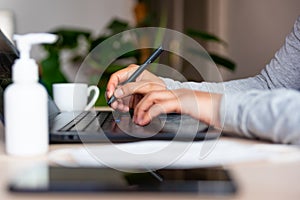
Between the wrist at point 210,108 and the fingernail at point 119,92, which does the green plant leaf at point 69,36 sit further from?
the wrist at point 210,108

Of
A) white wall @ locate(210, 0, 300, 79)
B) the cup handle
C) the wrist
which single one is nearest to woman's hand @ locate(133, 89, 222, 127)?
the wrist

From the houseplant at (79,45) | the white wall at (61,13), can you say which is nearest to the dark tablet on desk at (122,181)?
the houseplant at (79,45)

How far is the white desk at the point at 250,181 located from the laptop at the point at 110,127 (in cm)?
10

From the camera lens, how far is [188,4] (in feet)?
13.3

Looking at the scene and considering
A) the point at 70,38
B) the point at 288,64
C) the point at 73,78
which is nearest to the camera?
the point at 288,64

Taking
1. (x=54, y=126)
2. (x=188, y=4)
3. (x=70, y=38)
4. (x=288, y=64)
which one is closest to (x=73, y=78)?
(x=70, y=38)

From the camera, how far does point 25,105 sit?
55 cm

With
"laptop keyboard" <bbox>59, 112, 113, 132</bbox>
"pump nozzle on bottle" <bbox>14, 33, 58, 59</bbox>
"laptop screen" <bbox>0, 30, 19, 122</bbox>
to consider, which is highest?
"pump nozzle on bottle" <bbox>14, 33, 58, 59</bbox>

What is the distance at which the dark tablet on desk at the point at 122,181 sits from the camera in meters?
0.41

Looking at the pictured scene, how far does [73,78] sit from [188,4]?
1540mm

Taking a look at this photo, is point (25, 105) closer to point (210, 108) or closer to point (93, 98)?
point (210, 108)

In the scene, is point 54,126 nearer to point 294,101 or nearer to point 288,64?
point 294,101

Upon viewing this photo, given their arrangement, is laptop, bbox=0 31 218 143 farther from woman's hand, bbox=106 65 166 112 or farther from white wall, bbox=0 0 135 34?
white wall, bbox=0 0 135 34

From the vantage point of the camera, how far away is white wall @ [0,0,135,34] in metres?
2.81
